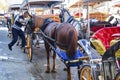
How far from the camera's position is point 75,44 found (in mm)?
8188

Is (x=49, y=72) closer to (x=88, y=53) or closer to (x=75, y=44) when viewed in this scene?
(x=75, y=44)

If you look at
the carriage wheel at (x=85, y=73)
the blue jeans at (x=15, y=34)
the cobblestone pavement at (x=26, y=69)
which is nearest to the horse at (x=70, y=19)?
the cobblestone pavement at (x=26, y=69)

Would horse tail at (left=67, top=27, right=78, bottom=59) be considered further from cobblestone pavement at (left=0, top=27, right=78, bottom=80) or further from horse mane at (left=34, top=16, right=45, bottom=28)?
horse mane at (left=34, top=16, right=45, bottom=28)

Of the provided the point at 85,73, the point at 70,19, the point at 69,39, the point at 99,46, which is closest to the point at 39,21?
the point at 70,19

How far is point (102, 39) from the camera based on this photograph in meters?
8.72

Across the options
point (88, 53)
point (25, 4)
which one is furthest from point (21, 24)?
point (88, 53)

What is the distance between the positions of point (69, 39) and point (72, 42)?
0.11m

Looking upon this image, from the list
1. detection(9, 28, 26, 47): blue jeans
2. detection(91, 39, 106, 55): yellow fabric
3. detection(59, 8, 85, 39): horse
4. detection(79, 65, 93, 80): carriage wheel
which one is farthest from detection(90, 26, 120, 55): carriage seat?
detection(9, 28, 26, 47): blue jeans

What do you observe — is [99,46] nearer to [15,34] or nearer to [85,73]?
[85,73]

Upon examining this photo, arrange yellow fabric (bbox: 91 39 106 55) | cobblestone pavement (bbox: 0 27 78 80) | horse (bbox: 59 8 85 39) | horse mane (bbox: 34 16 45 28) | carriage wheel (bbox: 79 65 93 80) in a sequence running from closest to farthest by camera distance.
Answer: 1. carriage wheel (bbox: 79 65 93 80)
2. yellow fabric (bbox: 91 39 106 55)
3. cobblestone pavement (bbox: 0 27 78 80)
4. horse (bbox: 59 8 85 39)
5. horse mane (bbox: 34 16 45 28)

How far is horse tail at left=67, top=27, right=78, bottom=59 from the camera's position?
26.6ft

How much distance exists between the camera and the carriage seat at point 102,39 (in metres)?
7.97

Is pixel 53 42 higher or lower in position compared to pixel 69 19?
lower

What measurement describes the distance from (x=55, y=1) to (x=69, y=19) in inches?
259
